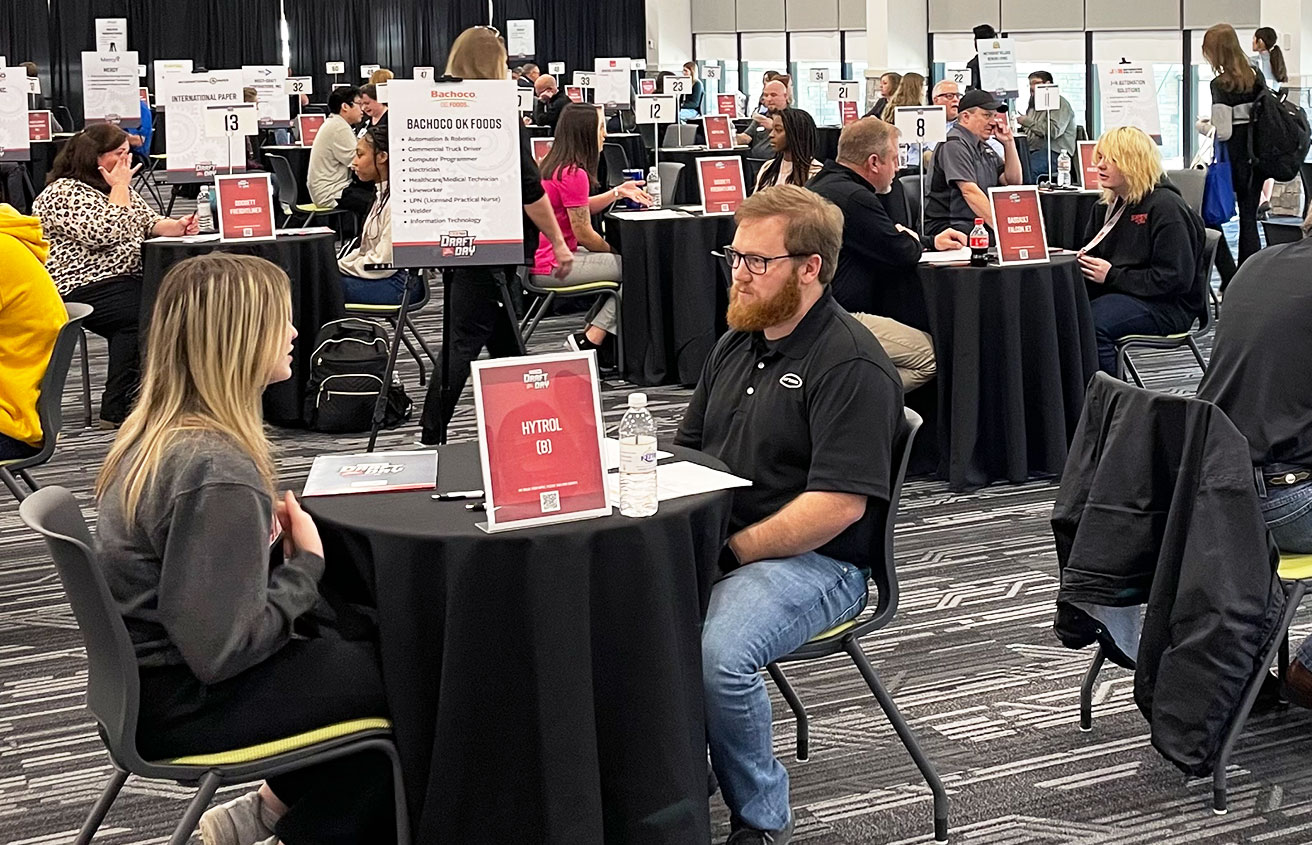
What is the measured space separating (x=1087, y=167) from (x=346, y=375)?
4.00 m

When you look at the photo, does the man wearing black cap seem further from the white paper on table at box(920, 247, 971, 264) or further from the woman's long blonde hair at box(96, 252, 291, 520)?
the woman's long blonde hair at box(96, 252, 291, 520)

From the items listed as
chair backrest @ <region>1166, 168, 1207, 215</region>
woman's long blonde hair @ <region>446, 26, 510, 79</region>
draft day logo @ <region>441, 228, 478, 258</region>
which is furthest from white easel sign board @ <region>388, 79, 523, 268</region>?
chair backrest @ <region>1166, 168, 1207, 215</region>

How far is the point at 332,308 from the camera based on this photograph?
659 centimetres

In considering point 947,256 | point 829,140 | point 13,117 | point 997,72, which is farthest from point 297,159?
point 947,256

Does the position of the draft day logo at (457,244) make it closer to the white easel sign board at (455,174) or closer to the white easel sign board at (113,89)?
the white easel sign board at (455,174)

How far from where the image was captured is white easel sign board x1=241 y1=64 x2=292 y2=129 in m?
13.3

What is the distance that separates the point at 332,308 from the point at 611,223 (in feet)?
4.42

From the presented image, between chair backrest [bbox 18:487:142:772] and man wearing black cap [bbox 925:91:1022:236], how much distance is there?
17.4 ft

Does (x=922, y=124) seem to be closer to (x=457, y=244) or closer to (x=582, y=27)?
(x=457, y=244)

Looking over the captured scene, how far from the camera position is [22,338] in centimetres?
435

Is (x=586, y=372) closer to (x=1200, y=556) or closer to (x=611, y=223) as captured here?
(x=1200, y=556)

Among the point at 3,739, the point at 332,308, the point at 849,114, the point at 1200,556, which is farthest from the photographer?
the point at 849,114

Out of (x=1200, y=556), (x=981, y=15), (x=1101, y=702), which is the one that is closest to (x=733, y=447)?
(x=1200, y=556)

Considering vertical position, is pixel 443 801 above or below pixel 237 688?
below
